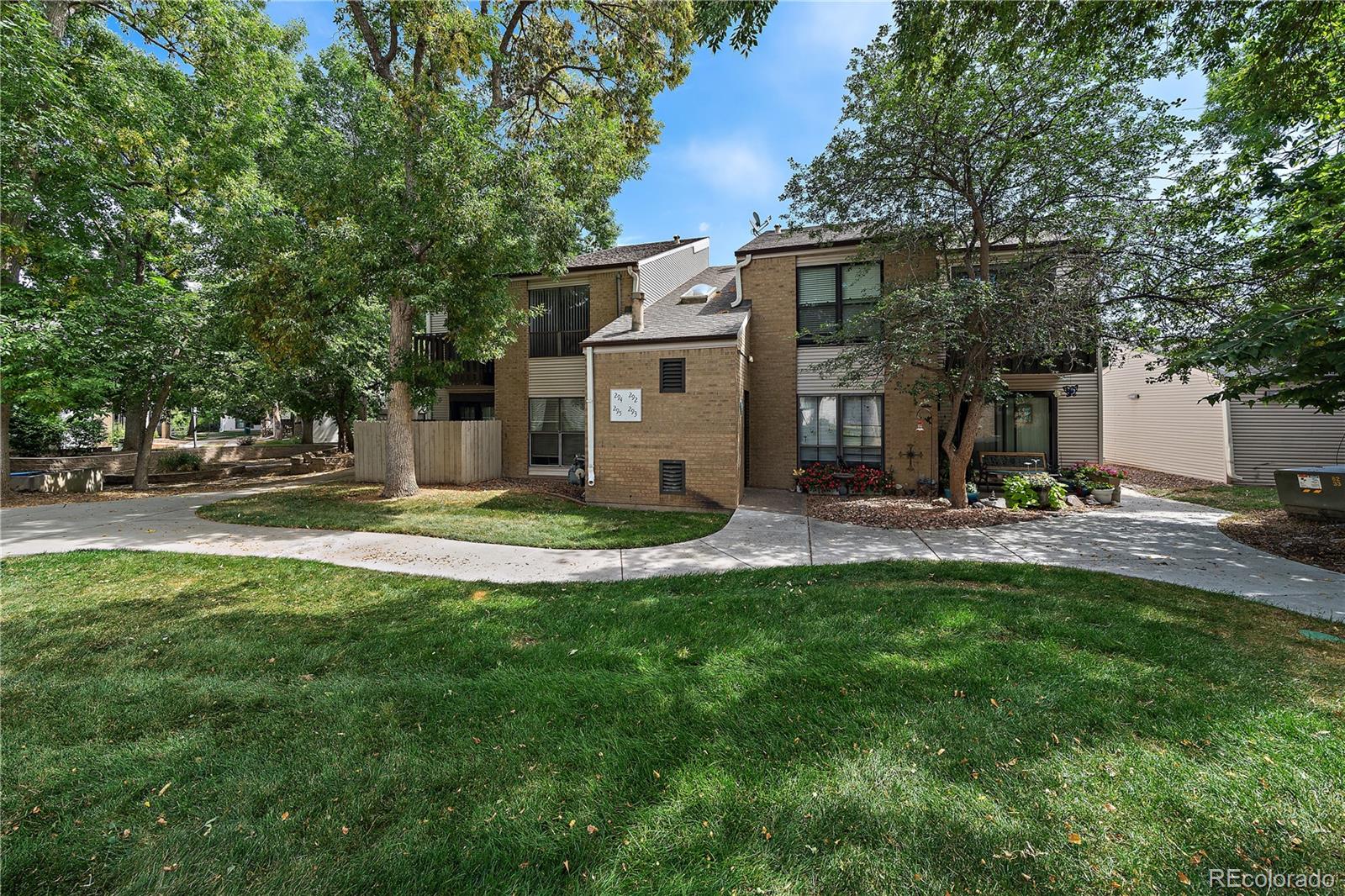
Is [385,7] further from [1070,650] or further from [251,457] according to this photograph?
[251,457]

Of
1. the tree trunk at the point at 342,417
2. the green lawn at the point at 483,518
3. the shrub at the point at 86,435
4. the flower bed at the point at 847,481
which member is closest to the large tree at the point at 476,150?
the green lawn at the point at 483,518

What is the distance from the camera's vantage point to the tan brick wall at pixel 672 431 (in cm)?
1052

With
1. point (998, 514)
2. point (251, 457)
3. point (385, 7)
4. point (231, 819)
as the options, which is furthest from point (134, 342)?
point (998, 514)

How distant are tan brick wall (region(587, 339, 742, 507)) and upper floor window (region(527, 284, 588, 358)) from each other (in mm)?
4194

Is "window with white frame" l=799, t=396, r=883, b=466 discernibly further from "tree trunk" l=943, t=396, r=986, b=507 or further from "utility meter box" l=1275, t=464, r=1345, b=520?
"utility meter box" l=1275, t=464, r=1345, b=520

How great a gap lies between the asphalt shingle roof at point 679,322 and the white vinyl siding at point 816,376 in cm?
201

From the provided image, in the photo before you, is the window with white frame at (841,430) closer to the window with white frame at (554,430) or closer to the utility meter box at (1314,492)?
the window with white frame at (554,430)

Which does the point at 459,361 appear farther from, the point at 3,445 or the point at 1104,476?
the point at 1104,476

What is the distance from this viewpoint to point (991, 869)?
1.95 m

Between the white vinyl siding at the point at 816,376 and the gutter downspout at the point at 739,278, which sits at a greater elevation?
the gutter downspout at the point at 739,278

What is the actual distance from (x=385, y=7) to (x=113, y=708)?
48.5 feet

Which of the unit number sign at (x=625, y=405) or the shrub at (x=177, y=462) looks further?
the shrub at (x=177, y=462)

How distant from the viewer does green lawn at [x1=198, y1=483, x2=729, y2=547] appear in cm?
816

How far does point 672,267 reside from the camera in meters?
17.0
